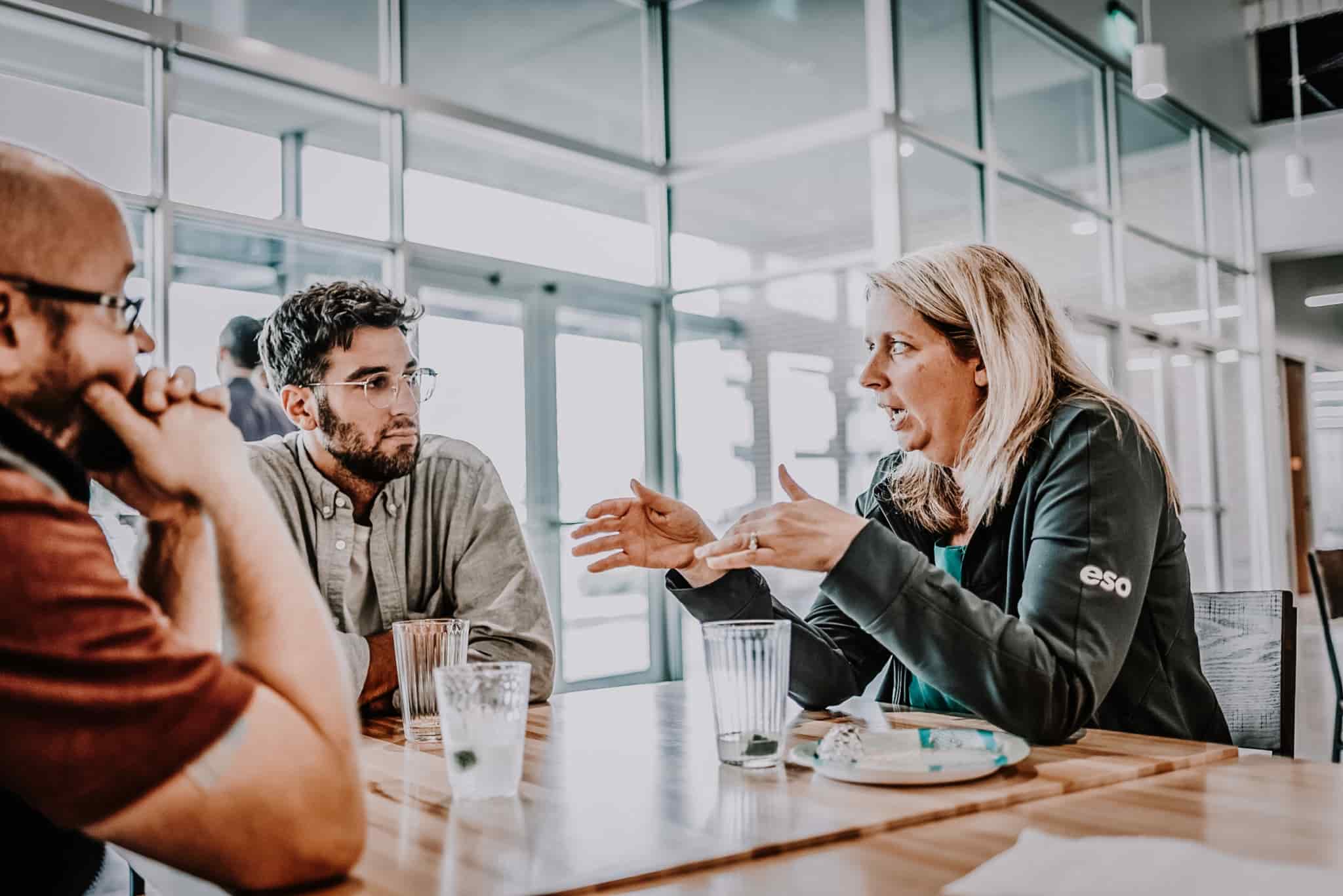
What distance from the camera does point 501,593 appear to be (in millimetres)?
1641

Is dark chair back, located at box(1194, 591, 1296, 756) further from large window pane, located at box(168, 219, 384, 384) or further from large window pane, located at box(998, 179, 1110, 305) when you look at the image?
large window pane, located at box(998, 179, 1110, 305)

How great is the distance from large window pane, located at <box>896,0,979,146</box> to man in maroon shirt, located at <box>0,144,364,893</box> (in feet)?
14.5

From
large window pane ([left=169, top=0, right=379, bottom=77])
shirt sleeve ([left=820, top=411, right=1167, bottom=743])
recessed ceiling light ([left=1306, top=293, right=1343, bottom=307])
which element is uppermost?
large window pane ([left=169, top=0, right=379, bottom=77])

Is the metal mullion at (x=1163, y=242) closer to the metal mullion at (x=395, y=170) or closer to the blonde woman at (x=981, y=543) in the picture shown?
the metal mullion at (x=395, y=170)

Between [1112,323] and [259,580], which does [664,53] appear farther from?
[259,580]

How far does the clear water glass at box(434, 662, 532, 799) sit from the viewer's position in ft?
2.96

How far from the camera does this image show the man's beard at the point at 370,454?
1763mm

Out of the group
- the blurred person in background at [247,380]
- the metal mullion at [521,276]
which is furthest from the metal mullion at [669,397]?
the blurred person in background at [247,380]

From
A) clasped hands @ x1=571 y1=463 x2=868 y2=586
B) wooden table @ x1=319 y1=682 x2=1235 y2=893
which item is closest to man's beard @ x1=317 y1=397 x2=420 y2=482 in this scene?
clasped hands @ x1=571 y1=463 x2=868 y2=586

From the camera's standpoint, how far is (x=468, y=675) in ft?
2.96

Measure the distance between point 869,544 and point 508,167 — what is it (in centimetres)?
400

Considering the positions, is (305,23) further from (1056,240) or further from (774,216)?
(1056,240)

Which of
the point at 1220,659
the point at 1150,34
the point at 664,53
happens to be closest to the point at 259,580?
the point at 1220,659

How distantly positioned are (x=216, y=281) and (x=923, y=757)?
3208 mm
